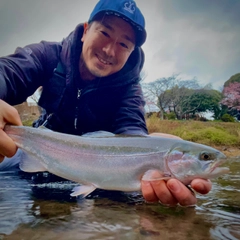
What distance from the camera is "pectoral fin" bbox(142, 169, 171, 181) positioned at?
2.82 feet

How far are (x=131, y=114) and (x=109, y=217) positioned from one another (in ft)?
2.73

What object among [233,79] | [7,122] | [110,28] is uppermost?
[233,79]

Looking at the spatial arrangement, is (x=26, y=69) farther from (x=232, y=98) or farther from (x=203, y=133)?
(x=232, y=98)

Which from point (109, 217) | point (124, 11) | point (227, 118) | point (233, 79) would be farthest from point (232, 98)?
point (109, 217)

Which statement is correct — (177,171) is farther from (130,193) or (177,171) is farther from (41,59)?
(41,59)

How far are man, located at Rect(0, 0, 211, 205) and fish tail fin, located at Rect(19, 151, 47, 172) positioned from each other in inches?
18.9

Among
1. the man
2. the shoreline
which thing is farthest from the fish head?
the shoreline

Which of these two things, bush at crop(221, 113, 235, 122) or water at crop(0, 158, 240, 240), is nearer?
water at crop(0, 158, 240, 240)

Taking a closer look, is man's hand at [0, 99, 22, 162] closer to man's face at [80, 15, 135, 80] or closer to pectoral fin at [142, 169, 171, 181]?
pectoral fin at [142, 169, 171, 181]

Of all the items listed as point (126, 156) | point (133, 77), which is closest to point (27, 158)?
point (126, 156)

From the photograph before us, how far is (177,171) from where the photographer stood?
0.87m

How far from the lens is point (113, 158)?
941 mm

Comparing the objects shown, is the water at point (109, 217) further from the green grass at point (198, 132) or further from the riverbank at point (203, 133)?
the green grass at point (198, 132)

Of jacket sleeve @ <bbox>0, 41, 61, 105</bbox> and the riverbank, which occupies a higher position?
jacket sleeve @ <bbox>0, 41, 61, 105</bbox>
